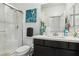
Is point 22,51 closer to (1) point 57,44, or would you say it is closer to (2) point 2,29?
(2) point 2,29

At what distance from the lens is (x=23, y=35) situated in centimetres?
189

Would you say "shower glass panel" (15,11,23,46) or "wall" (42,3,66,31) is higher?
"wall" (42,3,66,31)

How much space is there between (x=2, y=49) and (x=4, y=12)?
0.56 m

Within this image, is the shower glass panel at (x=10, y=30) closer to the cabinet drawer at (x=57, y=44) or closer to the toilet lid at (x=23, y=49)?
the toilet lid at (x=23, y=49)

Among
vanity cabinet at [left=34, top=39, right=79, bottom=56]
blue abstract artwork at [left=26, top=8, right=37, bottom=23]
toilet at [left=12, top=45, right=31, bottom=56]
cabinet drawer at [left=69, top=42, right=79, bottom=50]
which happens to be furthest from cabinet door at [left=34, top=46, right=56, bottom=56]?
blue abstract artwork at [left=26, top=8, right=37, bottom=23]

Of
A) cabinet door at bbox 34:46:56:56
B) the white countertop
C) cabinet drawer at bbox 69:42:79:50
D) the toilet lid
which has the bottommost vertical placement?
cabinet door at bbox 34:46:56:56

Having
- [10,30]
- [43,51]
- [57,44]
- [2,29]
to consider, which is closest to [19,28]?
[10,30]

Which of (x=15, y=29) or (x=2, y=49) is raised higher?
(x=15, y=29)

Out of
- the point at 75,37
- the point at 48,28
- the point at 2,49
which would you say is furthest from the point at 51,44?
the point at 2,49

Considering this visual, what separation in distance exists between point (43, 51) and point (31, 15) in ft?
2.04

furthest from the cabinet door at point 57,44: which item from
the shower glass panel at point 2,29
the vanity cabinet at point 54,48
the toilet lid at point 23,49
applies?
the shower glass panel at point 2,29

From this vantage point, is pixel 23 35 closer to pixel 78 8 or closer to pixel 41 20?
pixel 41 20

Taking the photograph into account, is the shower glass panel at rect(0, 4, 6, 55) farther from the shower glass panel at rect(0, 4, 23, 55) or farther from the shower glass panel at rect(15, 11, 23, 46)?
the shower glass panel at rect(15, 11, 23, 46)

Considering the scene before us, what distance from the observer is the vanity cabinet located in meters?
1.74
